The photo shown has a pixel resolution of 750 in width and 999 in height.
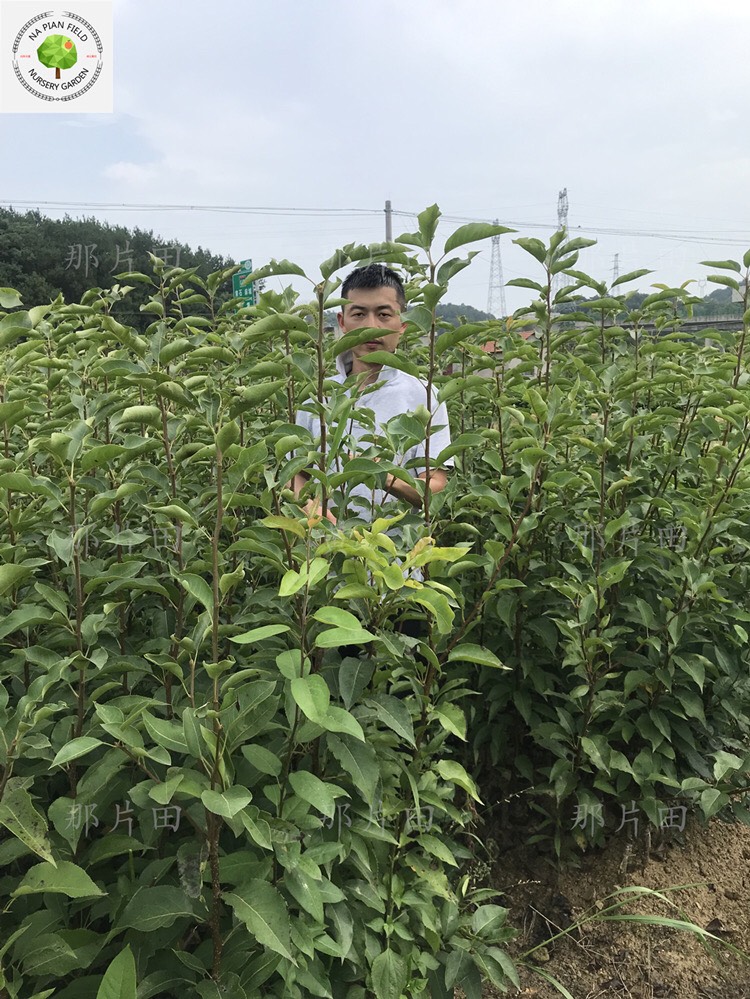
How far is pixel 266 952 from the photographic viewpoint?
4.79ft

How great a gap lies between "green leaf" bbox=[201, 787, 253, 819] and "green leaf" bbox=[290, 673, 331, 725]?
0.18 meters

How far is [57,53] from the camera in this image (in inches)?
259

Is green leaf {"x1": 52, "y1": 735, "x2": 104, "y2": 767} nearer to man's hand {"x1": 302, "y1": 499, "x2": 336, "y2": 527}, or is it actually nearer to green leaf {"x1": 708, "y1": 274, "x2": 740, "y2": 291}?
man's hand {"x1": 302, "y1": 499, "x2": 336, "y2": 527}

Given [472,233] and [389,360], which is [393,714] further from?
[472,233]

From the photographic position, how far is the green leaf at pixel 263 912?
131cm

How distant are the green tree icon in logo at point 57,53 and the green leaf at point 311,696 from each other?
7.12 m

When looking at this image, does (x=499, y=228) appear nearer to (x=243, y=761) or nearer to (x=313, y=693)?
(x=313, y=693)

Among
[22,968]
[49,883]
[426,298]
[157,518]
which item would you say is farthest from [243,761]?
[426,298]

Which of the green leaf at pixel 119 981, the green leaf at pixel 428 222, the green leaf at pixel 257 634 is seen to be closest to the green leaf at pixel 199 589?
the green leaf at pixel 257 634

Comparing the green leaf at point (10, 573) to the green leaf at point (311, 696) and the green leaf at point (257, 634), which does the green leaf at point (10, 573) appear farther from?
the green leaf at point (311, 696)

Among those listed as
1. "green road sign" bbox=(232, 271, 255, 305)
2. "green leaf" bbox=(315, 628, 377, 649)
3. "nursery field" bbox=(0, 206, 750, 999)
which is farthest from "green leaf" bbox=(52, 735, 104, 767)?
"green road sign" bbox=(232, 271, 255, 305)

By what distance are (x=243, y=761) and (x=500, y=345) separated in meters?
2.02

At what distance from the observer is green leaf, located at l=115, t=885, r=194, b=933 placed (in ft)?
4.59

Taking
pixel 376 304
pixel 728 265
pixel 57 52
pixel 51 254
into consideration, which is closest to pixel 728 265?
pixel 728 265
